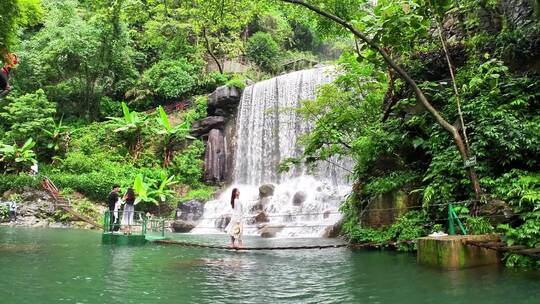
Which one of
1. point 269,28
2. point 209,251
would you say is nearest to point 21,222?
point 209,251

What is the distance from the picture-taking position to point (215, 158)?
25672 millimetres

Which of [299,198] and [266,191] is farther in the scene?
[266,191]

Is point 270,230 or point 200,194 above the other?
point 200,194

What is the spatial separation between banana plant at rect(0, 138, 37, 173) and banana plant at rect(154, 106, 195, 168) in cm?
679

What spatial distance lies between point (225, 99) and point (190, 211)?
7.91 m

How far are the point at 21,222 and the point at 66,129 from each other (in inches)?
337

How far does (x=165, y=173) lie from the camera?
24844 millimetres

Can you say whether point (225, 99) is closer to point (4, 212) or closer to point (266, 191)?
point (266, 191)

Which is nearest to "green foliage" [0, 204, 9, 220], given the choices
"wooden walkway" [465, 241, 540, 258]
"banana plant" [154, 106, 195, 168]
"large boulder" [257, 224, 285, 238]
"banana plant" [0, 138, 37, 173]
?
"banana plant" [0, 138, 37, 173]

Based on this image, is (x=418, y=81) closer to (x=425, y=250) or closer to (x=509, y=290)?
(x=425, y=250)

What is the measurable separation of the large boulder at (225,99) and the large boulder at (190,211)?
7158 millimetres

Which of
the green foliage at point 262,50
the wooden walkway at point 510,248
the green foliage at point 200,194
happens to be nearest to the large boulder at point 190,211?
the green foliage at point 200,194

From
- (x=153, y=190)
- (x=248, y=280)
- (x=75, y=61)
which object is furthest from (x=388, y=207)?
(x=75, y=61)

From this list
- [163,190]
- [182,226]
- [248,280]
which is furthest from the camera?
[163,190]
